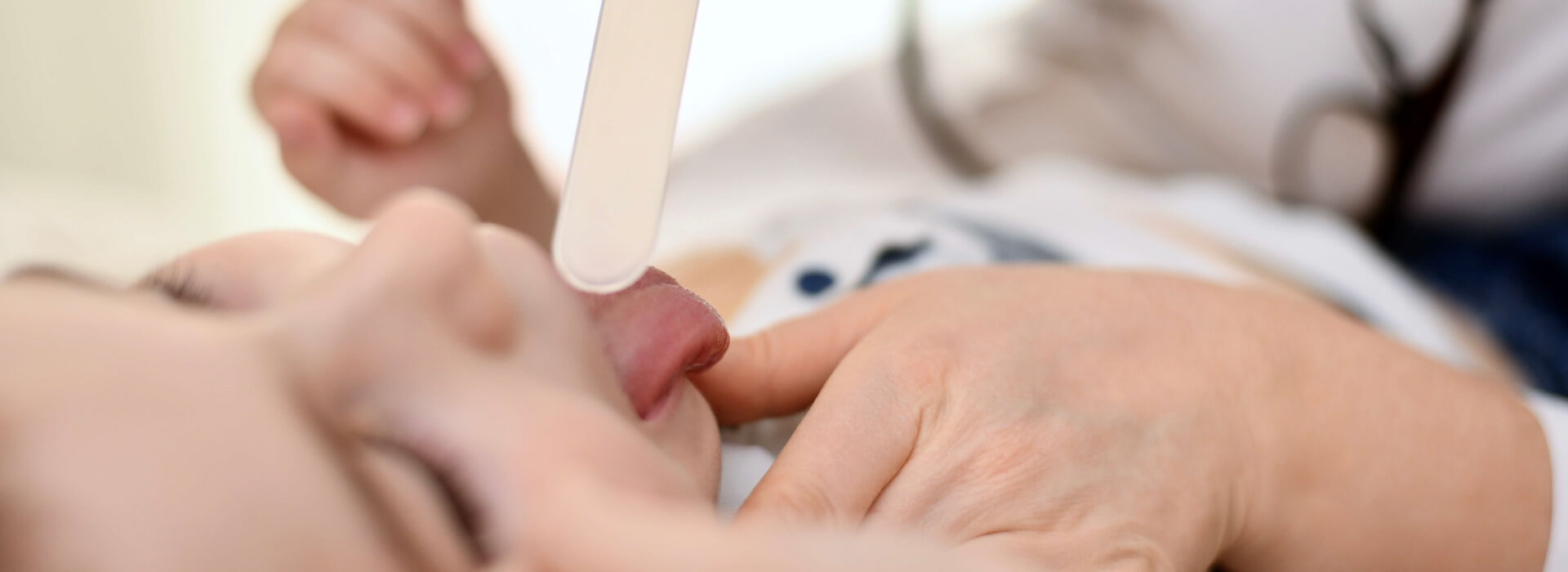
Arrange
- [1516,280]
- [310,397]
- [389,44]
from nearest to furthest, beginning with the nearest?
1. [310,397]
2. [389,44]
3. [1516,280]

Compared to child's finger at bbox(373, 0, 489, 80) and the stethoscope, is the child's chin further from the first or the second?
the stethoscope

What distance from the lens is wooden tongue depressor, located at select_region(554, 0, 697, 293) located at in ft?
0.67

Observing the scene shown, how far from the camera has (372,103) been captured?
40 centimetres

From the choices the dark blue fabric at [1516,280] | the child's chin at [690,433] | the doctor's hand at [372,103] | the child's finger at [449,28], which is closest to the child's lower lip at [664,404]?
the child's chin at [690,433]

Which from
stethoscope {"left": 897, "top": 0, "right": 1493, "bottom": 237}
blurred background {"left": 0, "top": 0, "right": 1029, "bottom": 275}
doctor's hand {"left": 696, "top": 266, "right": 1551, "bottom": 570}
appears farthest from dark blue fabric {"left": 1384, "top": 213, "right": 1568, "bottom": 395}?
blurred background {"left": 0, "top": 0, "right": 1029, "bottom": 275}

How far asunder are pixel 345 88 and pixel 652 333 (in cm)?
23

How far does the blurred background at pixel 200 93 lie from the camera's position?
319 millimetres

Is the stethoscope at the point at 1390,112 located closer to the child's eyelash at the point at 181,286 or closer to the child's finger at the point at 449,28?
the child's finger at the point at 449,28

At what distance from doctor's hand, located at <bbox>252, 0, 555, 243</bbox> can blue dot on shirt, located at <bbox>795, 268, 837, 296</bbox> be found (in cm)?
11

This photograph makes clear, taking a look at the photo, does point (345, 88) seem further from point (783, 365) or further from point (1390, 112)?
point (1390, 112)

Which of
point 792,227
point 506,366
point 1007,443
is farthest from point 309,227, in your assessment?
point 792,227

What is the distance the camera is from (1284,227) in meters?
0.57

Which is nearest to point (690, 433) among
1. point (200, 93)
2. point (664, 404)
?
point (664, 404)

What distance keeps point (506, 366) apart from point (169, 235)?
0.17 metres
